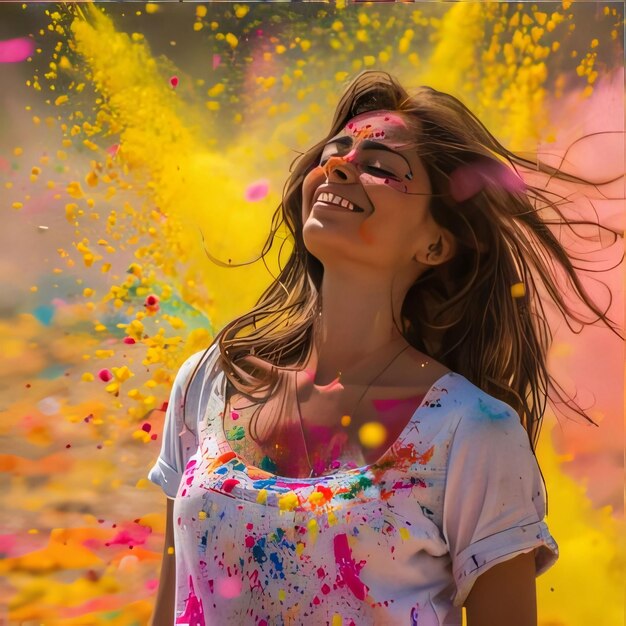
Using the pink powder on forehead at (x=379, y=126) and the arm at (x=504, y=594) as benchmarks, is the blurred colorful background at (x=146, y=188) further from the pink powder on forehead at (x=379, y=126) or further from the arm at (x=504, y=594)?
the arm at (x=504, y=594)

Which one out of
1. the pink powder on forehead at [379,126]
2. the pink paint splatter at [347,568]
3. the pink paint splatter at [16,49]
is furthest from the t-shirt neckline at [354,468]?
the pink paint splatter at [16,49]

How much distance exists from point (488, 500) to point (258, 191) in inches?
48.5

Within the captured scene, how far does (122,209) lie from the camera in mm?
2512

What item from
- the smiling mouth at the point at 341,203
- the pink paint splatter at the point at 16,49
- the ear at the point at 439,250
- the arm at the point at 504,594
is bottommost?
the arm at the point at 504,594

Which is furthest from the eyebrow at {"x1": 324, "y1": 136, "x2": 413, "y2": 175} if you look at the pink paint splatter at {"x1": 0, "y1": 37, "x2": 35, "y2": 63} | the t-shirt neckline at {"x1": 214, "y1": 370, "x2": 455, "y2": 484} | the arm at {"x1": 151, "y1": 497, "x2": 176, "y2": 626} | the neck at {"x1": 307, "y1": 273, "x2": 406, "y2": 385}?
the pink paint splatter at {"x1": 0, "y1": 37, "x2": 35, "y2": 63}

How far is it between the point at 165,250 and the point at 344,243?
0.93 meters

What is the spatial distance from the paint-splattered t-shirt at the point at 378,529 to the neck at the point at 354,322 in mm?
194

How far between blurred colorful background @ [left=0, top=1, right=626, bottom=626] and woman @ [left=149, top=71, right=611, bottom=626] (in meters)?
0.53

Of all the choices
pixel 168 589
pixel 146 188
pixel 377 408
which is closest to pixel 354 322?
pixel 377 408

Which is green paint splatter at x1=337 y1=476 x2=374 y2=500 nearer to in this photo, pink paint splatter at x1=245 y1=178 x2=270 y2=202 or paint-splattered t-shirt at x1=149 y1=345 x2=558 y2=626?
paint-splattered t-shirt at x1=149 y1=345 x2=558 y2=626

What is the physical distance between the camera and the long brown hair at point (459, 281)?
5.98 feet

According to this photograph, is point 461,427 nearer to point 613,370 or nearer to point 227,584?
point 227,584

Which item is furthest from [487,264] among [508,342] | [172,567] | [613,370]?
[172,567]

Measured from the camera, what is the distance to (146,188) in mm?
2512
